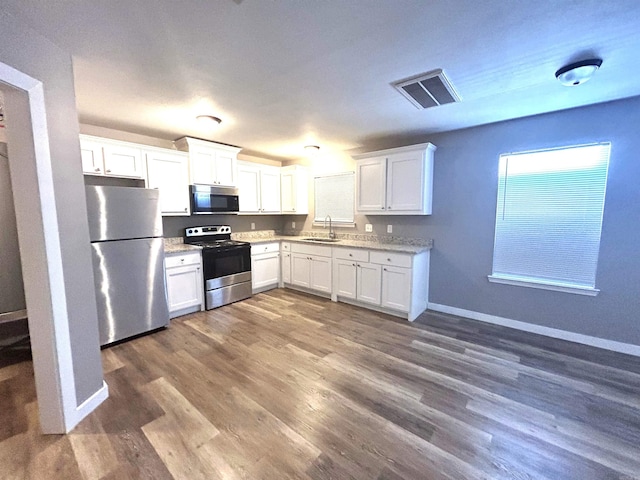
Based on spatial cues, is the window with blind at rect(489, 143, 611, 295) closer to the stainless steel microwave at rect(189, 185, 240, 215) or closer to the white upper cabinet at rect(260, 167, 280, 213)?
A: the white upper cabinet at rect(260, 167, 280, 213)

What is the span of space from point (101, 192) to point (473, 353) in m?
3.99

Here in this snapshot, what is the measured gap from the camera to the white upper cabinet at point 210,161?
3820mm

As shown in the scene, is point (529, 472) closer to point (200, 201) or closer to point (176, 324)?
point (176, 324)

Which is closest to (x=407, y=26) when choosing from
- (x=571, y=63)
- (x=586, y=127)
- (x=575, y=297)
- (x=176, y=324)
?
(x=571, y=63)

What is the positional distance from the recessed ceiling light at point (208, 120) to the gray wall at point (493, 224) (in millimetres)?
2657

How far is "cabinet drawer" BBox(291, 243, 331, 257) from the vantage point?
428cm

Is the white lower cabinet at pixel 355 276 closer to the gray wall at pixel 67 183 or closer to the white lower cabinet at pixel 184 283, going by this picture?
the white lower cabinet at pixel 184 283

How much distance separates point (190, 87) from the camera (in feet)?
7.47

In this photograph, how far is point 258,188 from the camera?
476 cm

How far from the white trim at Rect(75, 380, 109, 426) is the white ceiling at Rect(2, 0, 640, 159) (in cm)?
232

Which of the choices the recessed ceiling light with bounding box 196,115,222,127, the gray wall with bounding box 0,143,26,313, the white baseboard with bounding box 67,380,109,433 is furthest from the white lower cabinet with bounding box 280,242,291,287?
the gray wall with bounding box 0,143,26,313

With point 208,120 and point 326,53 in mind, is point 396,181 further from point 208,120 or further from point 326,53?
point 208,120

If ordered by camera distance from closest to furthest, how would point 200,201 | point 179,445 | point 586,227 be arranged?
point 179,445 < point 586,227 < point 200,201

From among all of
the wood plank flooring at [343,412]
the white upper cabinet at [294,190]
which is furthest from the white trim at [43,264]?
the white upper cabinet at [294,190]
